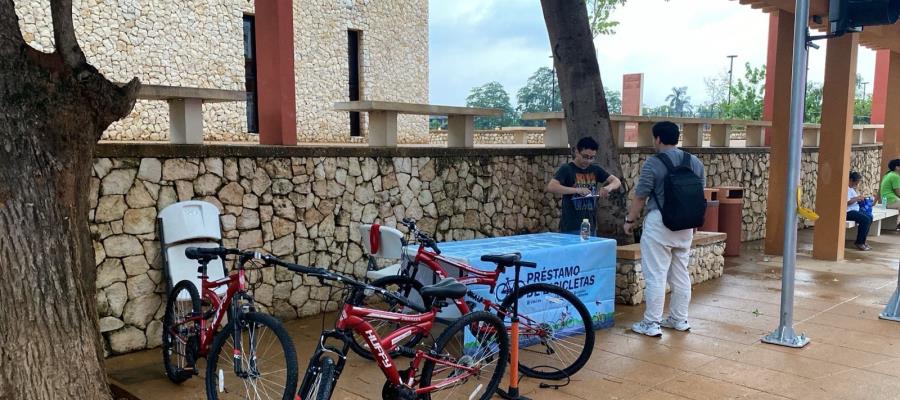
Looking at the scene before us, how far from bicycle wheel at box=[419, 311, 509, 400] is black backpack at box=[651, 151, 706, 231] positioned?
1.91 meters

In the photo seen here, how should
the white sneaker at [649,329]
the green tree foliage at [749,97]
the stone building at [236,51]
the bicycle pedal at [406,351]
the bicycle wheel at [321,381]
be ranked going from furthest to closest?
the green tree foliage at [749,97] < the stone building at [236,51] < the white sneaker at [649,329] < the bicycle pedal at [406,351] < the bicycle wheel at [321,381]

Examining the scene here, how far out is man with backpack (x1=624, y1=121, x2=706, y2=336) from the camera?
5.09 meters

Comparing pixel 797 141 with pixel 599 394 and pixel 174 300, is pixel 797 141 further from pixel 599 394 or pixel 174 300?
pixel 174 300

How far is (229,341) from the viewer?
353 cm

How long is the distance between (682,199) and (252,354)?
330 centimetres

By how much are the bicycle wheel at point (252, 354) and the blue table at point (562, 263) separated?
1.47m

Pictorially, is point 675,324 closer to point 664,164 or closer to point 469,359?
point 664,164

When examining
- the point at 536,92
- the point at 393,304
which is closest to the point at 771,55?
the point at 393,304

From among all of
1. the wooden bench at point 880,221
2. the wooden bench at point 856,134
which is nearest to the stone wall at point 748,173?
the wooden bench at point 856,134

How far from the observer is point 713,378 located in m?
4.48

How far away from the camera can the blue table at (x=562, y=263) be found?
15.9 feet

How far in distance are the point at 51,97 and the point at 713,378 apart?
4.28 meters

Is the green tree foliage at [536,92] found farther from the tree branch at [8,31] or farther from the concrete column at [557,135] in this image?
the tree branch at [8,31]

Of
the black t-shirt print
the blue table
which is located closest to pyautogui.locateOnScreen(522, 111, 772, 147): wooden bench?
the black t-shirt print
